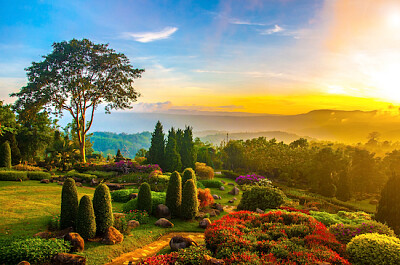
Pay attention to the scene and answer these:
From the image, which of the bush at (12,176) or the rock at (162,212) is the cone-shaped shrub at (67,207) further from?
the bush at (12,176)

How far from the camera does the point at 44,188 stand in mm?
16453

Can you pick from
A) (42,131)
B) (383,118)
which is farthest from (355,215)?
(383,118)

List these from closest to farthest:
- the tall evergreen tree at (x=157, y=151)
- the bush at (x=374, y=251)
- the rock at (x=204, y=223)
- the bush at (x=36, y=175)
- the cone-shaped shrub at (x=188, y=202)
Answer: the bush at (x=374, y=251)
the rock at (x=204, y=223)
the cone-shaped shrub at (x=188, y=202)
the bush at (x=36, y=175)
the tall evergreen tree at (x=157, y=151)

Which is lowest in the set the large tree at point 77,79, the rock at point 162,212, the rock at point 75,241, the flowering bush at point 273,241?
the rock at point 162,212

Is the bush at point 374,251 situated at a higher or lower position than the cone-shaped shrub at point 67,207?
lower

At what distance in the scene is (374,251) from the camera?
7691 millimetres

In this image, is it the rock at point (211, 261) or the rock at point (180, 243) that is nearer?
the rock at point (211, 261)

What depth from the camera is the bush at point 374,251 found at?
7527mm

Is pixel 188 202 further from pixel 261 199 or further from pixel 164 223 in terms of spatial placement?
pixel 261 199

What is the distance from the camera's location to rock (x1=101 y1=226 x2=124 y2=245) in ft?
30.7

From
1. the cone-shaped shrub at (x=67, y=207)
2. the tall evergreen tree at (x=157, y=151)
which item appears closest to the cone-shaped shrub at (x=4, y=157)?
the tall evergreen tree at (x=157, y=151)

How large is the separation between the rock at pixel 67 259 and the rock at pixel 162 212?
5481mm

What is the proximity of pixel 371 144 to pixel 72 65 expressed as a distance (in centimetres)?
6150

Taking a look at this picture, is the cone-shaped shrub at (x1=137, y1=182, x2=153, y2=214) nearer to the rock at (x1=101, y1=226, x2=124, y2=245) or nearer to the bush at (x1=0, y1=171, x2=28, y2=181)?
the rock at (x1=101, y1=226, x2=124, y2=245)
